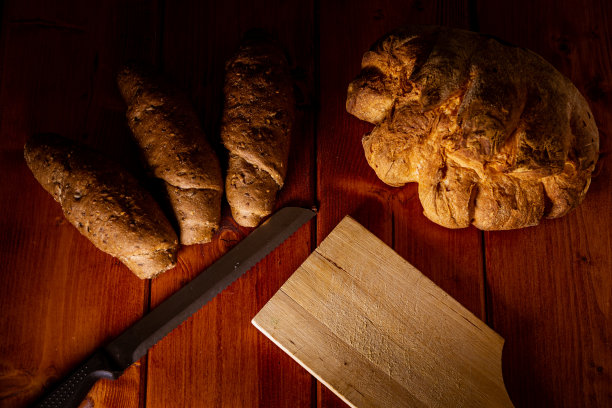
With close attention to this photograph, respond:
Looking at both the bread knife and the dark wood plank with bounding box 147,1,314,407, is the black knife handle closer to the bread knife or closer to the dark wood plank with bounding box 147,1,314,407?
the bread knife

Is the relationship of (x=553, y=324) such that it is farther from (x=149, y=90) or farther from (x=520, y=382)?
(x=149, y=90)

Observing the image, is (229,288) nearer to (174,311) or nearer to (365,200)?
(174,311)

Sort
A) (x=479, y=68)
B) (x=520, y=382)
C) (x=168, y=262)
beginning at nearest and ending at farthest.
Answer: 1. (x=479, y=68)
2. (x=168, y=262)
3. (x=520, y=382)

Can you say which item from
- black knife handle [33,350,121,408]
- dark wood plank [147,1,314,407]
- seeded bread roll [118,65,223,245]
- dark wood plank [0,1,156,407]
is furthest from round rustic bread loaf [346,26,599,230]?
black knife handle [33,350,121,408]

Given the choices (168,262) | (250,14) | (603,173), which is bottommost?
(168,262)

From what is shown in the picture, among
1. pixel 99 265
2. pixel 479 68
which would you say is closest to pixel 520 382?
pixel 479 68

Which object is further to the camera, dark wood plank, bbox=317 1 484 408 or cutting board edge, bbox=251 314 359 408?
dark wood plank, bbox=317 1 484 408

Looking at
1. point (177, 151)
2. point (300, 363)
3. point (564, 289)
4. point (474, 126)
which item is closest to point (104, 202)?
point (177, 151)
